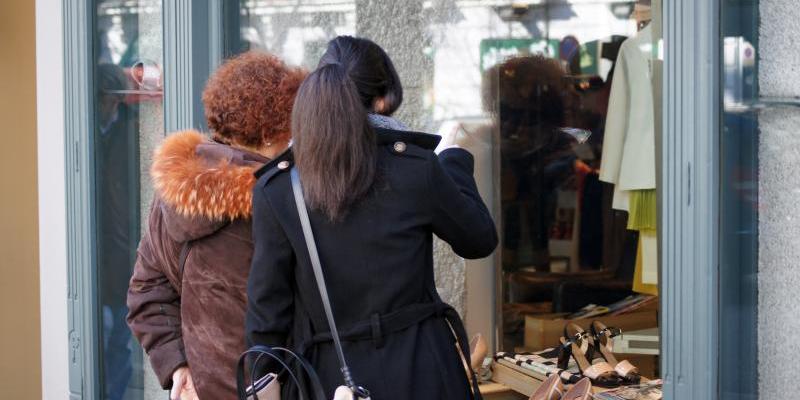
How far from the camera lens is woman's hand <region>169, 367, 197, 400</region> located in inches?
114

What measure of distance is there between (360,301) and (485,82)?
295cm

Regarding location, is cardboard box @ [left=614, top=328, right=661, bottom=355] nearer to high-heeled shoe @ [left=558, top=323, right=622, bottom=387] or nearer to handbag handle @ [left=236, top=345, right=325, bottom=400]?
high-heeled shoe @ [left=558, top=323, right=622, bottom=387]

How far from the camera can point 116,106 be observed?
4754mm

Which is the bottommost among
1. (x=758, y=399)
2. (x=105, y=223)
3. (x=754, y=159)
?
(x=758, y=399)

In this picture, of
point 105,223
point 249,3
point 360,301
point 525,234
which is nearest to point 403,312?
point 360,301

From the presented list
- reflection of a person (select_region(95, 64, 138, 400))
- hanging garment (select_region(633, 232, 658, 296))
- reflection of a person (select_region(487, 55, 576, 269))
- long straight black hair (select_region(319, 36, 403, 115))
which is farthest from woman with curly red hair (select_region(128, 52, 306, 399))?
reflection of a person (select_region(487, 55, 576, 269))

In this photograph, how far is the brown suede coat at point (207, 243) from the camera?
2.69m

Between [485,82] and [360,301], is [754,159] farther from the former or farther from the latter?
[485,82]

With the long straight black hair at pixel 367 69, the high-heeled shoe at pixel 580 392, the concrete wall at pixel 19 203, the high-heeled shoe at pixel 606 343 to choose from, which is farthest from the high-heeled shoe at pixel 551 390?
the concrete wall at pixel 19 203

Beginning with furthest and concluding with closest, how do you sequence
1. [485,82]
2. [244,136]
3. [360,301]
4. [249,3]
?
[485,82], [249,3], [244,136], [360,301]

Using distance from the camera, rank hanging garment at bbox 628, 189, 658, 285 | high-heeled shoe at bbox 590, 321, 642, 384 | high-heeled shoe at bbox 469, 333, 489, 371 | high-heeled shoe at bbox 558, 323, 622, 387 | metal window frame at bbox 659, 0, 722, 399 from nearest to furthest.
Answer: metal window frame at bbox 659, 0, 722, 399 → high-heeled shoe at bbox 558, 323, 622, 387 → high-heeled shoe at bbox 590, 321, 642, 384 → high-heeled shoe at bbox 469, 333, 489, 371 → hanging garment at bbox 628, 189, 658, 285

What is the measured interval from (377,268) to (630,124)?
8.34 feet

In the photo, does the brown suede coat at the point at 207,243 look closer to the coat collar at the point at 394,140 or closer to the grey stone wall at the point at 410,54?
the coat collar at the point at 394,140

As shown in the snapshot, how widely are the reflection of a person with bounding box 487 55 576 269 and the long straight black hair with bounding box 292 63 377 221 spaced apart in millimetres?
2958
